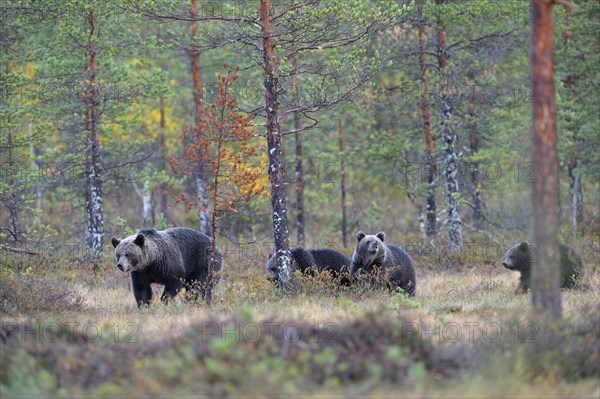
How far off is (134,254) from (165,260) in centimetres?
73

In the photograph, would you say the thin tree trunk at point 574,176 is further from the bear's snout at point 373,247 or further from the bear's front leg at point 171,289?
the bear's front leg at point 171,289

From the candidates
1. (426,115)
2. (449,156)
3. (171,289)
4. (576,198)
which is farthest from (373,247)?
(576,198)

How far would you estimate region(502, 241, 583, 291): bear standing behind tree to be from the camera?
15.7 meters

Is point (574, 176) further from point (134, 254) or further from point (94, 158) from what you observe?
point (134, 254)

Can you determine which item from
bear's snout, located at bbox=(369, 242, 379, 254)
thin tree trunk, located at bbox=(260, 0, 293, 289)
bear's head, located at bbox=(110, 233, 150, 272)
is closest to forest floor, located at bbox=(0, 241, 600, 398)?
bear's head, located at bbox=(110, 233, 150, 272)

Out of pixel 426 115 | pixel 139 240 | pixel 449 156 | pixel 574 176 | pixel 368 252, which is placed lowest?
pixel 368 252

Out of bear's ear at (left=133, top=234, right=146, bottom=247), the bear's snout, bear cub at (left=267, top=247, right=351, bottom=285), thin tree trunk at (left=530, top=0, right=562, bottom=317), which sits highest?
thin tree trunk at (left=530, top=0, right=562, bottom=317)

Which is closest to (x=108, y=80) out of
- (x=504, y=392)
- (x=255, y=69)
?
(x=255, y=69)

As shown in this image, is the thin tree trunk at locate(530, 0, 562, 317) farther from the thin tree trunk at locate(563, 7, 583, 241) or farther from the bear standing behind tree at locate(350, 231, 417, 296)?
the thin tree trunk at locate(563, 7, 583, 241)

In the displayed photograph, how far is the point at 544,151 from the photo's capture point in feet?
31.3

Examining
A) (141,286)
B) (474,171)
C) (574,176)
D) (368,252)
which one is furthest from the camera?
(574,176)

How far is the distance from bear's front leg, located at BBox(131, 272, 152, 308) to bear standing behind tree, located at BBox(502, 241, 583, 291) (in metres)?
7.09

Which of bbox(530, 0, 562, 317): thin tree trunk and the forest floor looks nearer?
the forest floor

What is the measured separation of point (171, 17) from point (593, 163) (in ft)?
53.4
